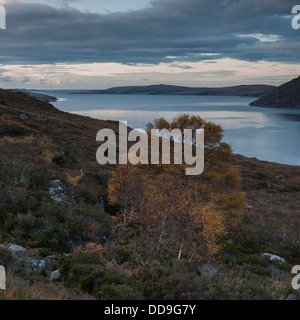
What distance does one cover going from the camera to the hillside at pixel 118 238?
Result: 7117mm

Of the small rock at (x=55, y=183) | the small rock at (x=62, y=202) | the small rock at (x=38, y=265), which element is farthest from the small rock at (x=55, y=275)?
the small rock at (x=55, y=183)

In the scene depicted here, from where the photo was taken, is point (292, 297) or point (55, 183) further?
point (55, 183)

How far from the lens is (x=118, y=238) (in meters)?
11.3

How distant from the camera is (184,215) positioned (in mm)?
12609

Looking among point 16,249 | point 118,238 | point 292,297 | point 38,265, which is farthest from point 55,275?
point 292,297

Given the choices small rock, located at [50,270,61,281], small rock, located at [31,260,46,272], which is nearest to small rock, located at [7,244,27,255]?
small rock, located at [31,260,46,272]

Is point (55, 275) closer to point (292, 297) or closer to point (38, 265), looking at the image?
point (38, 265)

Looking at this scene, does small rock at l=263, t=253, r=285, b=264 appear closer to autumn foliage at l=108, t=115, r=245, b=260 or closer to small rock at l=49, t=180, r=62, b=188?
autumn foliage at l=108, t=115, r=245, b=260

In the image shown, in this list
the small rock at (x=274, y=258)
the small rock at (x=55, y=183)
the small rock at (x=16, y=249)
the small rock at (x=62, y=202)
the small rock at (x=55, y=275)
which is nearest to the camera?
the small rock at (x=55, y=275)

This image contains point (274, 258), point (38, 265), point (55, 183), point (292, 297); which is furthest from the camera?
point (274, 258)

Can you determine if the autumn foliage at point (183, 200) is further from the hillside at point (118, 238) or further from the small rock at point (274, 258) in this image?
the small rock at point (274, 258)
